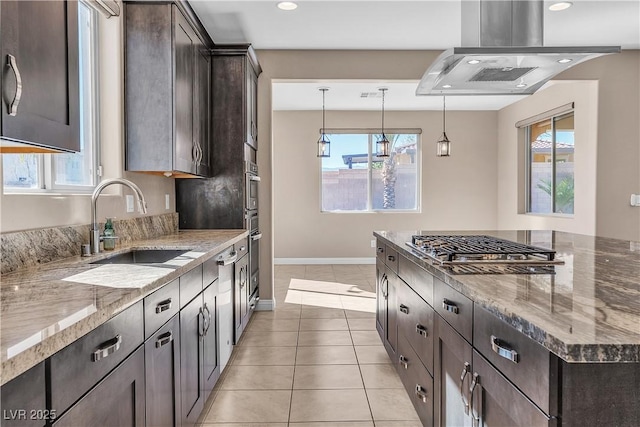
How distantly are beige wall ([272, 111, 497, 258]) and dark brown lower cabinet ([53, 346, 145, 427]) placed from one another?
6025 millimetres

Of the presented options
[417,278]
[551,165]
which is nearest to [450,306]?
[417,278]

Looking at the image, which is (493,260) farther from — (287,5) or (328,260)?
(328,260)

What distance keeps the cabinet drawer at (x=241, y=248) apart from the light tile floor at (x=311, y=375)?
0.72 meters

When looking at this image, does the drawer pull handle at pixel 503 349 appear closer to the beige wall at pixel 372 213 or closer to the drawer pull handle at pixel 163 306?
the drawer pull handle at pixel 163 306

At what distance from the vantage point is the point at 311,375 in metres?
2.76

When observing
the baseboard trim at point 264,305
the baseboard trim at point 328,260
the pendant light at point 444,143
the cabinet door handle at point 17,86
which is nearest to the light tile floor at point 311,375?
the baseboard trim at point 264,305

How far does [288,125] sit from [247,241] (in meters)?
3.96

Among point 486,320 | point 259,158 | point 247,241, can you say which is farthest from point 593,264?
point 259,158

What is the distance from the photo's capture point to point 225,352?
2.70 m

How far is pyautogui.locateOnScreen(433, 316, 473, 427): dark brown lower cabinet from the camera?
53.1 inches

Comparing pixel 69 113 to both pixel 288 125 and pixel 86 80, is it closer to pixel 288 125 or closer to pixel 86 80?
pixel 86 80

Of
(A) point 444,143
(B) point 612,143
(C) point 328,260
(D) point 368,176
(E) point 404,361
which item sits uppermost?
(A) point 444,143

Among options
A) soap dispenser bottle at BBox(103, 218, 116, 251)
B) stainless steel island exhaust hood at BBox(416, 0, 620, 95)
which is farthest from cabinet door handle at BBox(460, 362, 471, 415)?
soap dispenser bottle at BBox(103, 218, 116, 251)

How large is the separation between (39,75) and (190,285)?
1.03 m
